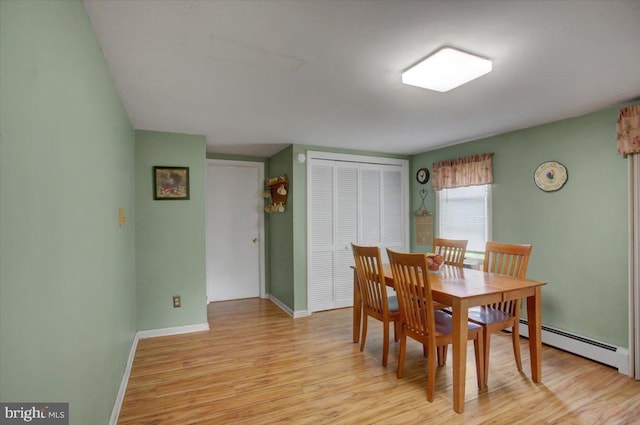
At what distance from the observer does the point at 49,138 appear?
1.02 metres

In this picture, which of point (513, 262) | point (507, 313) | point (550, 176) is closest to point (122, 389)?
point (507, 313)

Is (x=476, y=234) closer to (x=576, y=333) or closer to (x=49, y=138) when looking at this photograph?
(x=576, y=333)

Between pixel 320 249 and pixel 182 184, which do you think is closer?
pixel 182 184

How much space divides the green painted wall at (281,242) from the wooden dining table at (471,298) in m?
1.76

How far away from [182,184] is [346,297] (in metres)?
2.72

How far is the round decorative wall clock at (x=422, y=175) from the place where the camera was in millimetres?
4762

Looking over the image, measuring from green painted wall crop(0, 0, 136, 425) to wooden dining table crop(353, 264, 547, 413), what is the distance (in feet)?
6.88

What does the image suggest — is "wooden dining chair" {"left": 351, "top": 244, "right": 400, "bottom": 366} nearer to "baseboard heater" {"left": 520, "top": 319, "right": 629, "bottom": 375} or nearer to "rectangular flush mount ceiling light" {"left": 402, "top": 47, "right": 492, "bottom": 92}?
"rectangular flush mount ceiling light" {"left": 402, "top": 47, "right": 492, "bottom": 92}

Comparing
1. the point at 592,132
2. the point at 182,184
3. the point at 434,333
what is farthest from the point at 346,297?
the point at 592,132

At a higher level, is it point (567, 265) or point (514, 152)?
point (514, 152)

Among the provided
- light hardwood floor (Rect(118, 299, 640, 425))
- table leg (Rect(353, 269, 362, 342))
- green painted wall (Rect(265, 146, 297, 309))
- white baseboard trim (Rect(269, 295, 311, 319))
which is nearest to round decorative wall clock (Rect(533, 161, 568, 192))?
light hardwood floor (Rect(118, 299, 640, 425))

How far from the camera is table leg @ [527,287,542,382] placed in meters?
2.45

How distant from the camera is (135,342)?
3.25 metres

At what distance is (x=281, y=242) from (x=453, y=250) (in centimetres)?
237
